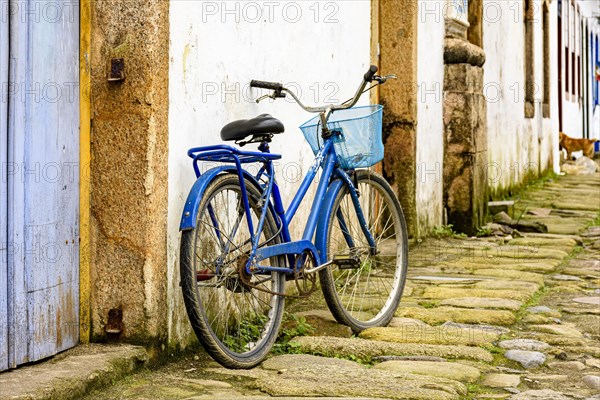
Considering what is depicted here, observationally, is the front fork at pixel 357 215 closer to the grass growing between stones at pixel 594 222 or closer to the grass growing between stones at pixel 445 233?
the grass growing between stones at pixel 445 233

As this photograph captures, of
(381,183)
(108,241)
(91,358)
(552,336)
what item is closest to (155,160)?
(108,241)

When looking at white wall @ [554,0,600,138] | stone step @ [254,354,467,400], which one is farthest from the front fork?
white wall @ [554,0,600,138]

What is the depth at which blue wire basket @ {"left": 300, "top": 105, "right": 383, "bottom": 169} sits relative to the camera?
4387 mm

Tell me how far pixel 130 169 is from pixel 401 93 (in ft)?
13.3

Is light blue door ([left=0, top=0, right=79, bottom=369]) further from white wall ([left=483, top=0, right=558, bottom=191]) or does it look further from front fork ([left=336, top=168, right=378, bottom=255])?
white wall ([left=483, top=0, right=558, bottom=191])

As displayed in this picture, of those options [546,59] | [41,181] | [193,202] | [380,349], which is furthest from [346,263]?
[546,59]

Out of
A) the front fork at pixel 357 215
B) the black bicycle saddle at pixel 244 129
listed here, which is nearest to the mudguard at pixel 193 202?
the black bicycle saddle at pixel 244 129

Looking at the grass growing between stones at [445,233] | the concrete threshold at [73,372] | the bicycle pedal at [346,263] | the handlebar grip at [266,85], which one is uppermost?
the handlebar grip at [266,85]

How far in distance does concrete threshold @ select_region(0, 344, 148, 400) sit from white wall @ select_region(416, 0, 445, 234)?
432 centimetres

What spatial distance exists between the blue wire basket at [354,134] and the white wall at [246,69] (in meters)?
0.38

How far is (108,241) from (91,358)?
456 millimetres

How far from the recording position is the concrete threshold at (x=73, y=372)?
3.11 metres

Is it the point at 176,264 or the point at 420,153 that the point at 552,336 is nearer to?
the point at 176,264

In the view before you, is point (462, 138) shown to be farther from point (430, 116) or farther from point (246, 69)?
point (246, 69)
